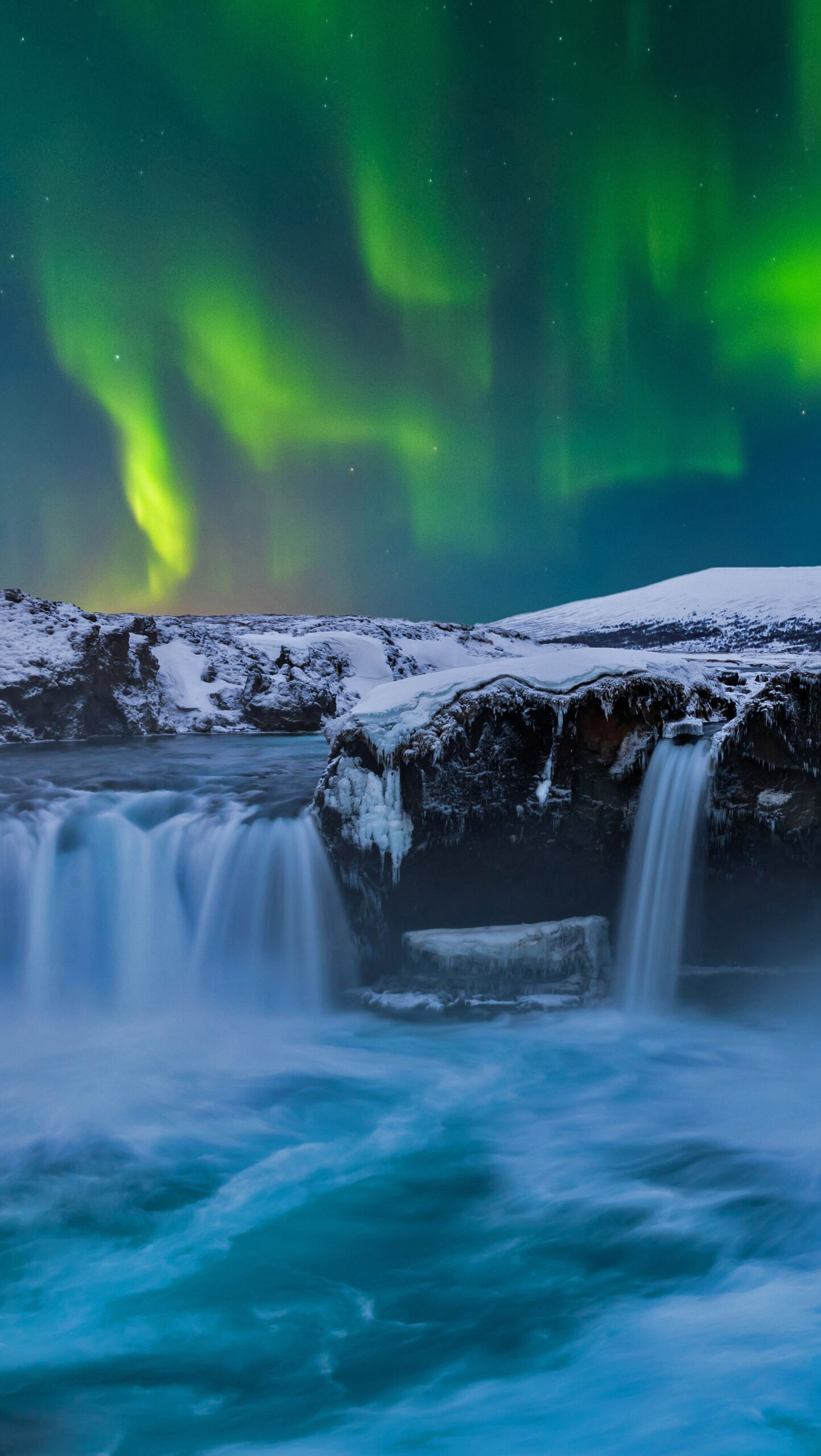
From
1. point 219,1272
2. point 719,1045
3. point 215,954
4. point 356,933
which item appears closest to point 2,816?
point 215,954

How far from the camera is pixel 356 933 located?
912 cm

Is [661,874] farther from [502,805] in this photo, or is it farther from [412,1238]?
[412,1238]

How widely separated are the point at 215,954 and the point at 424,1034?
275cm

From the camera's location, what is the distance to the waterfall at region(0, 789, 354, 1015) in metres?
9.27

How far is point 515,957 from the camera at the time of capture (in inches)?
331

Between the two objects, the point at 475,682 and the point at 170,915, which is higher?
the point at 475,682

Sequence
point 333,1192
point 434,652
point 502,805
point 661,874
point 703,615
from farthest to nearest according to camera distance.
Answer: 1. point 703,615
2. point 434,652
3. point 661,874
4. point 502,805
5. point 333,1192

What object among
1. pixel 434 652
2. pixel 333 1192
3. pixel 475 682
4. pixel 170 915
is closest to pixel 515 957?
pixel 475 682

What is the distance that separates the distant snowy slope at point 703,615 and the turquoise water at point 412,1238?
1727 inches

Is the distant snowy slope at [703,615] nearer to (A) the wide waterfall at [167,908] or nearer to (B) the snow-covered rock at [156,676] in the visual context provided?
(B) the snow-covered rock at [156,676]

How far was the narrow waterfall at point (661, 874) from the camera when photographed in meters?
8.55

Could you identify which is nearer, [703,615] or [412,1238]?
[412,1238]

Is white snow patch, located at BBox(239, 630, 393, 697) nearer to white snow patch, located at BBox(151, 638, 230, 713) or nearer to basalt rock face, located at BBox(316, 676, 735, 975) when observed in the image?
white snow patch, located at BBox(151, 638, 230, 713)

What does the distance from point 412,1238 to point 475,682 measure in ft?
16.3
